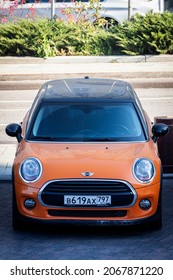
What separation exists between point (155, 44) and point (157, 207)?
47.6ft

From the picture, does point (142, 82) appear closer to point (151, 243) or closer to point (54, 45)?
point (54, 45)

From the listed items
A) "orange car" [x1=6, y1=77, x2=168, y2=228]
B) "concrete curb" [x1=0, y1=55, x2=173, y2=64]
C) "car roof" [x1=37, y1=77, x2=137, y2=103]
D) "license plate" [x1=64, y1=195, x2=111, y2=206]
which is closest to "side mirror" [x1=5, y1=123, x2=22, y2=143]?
"orange car" [x1=6, y1=77, x2=168, y2=228]

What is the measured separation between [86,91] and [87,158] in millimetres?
1594

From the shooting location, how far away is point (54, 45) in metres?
24.6

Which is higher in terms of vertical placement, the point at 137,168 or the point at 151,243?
the point at 137,168

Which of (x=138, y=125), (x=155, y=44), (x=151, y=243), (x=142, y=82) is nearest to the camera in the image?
(x=151, y=243)

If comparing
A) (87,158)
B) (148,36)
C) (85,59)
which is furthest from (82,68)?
(87,158)

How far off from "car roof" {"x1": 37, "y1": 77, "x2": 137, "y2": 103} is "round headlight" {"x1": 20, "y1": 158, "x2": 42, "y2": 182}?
1.28 meters

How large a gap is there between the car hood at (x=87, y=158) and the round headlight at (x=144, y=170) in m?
0.06

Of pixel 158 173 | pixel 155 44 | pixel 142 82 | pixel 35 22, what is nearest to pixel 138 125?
pixel 158 173

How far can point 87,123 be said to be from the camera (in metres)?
11.0

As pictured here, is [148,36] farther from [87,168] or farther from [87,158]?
[87,168]

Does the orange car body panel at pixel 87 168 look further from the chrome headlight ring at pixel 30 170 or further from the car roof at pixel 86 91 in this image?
the car roof at pixel 86 91

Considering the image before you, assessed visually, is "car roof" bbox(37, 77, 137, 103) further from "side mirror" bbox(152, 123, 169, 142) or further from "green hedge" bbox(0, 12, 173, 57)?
"green hedge" bbox(0, 12, 173, 57)
